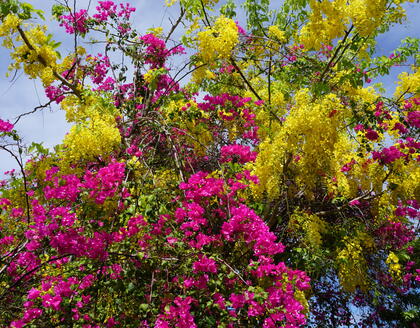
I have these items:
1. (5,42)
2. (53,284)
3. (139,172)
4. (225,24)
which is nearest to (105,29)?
(5,42)

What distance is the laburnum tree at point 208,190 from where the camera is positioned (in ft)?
8.16

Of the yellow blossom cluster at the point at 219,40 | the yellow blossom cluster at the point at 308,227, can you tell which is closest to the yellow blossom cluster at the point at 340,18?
the yellow blossom cluster at the point at 219,40

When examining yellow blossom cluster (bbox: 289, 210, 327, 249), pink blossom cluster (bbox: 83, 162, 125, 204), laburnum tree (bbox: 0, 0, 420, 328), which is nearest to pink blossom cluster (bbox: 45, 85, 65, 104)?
laburnum tree (bbox: 0, 0, 420, 328)

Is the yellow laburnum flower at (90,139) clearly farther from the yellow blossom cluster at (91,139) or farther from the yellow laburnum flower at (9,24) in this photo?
the yellow laburnum flower at (9,24)

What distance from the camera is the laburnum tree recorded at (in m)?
2.49

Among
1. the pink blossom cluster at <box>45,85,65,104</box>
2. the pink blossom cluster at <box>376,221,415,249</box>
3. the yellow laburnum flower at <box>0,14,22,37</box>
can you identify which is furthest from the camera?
the pink blossom cluster at <box>45,85,65,104</box>

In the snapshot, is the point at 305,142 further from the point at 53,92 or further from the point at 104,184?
the point at 53,92

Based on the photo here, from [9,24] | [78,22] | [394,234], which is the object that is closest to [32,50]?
[9,24]

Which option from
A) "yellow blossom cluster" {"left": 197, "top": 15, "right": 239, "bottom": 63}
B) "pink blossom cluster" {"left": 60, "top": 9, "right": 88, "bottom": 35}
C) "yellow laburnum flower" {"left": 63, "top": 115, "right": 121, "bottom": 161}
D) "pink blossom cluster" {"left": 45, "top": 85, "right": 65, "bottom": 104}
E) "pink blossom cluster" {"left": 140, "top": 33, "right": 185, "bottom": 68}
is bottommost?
"yellow laburnum flower" {"left": 63, "top": 115, "right": 121, "bottom": 161}

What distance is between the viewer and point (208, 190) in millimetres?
2912

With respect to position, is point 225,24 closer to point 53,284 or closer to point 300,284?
point 300,284

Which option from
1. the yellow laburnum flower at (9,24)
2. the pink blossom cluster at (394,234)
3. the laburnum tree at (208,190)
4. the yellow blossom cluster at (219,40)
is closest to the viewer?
the laburnum tree at (208,190)

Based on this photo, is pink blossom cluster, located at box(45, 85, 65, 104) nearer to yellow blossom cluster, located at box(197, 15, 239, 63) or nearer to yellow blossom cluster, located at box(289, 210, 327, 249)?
yellow blossom cluster, located at box(197, 15, 239, 63)

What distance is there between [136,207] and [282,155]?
1.45m
